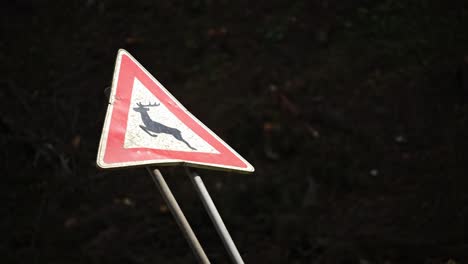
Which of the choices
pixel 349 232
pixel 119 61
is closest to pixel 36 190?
pixel 349 232

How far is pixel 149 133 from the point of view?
204 centimetres

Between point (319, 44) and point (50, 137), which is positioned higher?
point (319, 44)

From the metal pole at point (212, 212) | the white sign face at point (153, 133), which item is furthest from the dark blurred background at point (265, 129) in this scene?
the white sign face at point (153, 133)

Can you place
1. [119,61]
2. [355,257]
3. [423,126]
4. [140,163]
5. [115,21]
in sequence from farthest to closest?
[115,21]
[423,126]
[355,257]
[119,61]
[140,163]

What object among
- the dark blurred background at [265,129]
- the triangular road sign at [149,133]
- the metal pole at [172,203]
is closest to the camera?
the triangular road sign at [149,133]

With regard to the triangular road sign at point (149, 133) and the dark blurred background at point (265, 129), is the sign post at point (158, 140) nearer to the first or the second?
the triangular road sign at point (149, 133)

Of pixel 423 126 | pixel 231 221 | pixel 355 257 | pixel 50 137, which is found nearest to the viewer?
pixel 355 257

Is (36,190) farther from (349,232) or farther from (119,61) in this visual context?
(119,61)

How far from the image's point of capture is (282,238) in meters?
3.99

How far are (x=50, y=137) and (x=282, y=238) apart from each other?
229 cm

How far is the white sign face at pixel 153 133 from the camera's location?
2.00 metres

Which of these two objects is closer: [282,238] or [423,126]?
[282,238]

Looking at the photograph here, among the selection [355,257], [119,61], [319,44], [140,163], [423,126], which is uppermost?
[119,61]

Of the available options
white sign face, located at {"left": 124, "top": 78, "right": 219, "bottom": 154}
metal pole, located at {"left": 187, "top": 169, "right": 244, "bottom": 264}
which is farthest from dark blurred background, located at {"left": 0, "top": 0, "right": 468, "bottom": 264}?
white sign face, located at {"left": 124, "top": 78, "right": 219, "bottom": 154}
